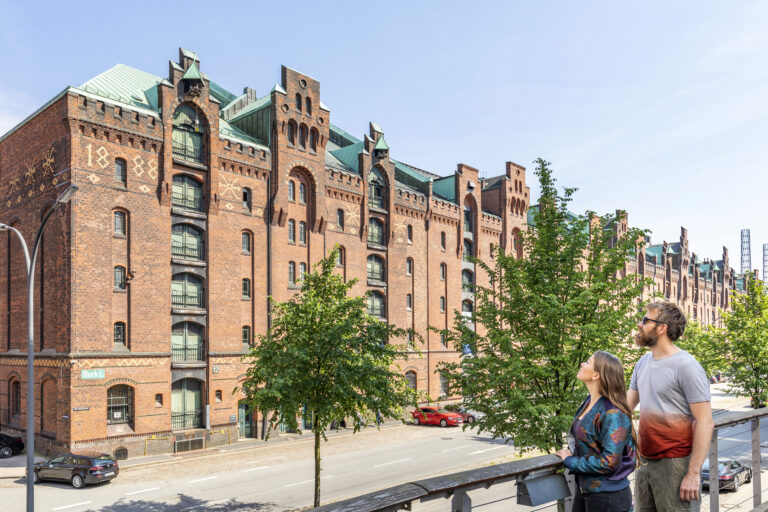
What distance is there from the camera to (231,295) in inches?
1319

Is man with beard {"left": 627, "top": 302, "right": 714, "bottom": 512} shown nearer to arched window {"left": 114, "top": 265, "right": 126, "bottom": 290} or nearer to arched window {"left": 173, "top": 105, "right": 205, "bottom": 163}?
arched window {"left": 114, "top": 265, "right": 126, "bottom": 290}

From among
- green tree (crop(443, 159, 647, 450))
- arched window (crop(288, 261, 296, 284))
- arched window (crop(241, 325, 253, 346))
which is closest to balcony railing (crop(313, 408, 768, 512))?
green tree (crop(443, 159, 647, 450))

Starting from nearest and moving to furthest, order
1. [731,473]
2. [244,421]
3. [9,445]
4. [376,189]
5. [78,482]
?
[731,473], [78,482], [9,445], [244,421], [376,189]

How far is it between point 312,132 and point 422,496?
123 feet

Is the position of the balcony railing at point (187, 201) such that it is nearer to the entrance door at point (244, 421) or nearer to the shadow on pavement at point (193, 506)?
the entrance door at point (244, 421)

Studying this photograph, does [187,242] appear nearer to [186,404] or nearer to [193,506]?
[186,404]

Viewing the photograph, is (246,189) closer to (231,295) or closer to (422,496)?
(231,295)

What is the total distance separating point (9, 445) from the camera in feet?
96.5

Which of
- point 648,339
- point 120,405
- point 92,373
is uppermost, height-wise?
point 648,339

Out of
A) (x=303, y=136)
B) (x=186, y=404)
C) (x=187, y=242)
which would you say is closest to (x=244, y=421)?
(x=186, y=404)

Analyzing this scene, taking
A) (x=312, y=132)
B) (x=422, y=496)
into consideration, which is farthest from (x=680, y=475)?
(x=312, y=132)

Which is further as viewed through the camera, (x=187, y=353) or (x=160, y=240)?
(x=187, y=353)

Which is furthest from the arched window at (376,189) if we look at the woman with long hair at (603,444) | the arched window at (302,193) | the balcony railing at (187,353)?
the woman with long hair at (603,444)

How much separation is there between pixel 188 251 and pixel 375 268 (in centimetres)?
1516
